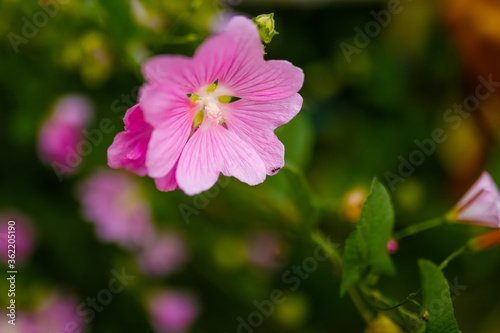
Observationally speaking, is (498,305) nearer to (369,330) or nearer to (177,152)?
(369,330)

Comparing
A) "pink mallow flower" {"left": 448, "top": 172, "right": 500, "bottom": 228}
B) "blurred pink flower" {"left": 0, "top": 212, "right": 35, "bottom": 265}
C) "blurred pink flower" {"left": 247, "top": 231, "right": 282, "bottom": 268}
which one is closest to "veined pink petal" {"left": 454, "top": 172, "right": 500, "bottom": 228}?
"pink mallow flower" {"left": 448, "top": 172, "right": 500, "bottom": 228}

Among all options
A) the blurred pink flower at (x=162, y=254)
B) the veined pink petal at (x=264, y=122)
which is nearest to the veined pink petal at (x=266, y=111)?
the veined pink petal at (x=264, y=122)

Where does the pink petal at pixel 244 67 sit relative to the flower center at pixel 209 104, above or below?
above

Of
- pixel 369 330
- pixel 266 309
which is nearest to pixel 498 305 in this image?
pixel 266 309

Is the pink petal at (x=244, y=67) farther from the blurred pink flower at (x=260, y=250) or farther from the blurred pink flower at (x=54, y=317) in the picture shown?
the blurred pink flower at (x=54, y=317)

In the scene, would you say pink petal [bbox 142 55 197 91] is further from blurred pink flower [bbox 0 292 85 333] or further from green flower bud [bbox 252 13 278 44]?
blurred pink flower [bbox 0 292 85 333]

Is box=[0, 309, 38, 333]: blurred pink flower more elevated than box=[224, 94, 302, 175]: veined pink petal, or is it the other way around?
box=[224, 94, 302, 175]: veined pink petal
